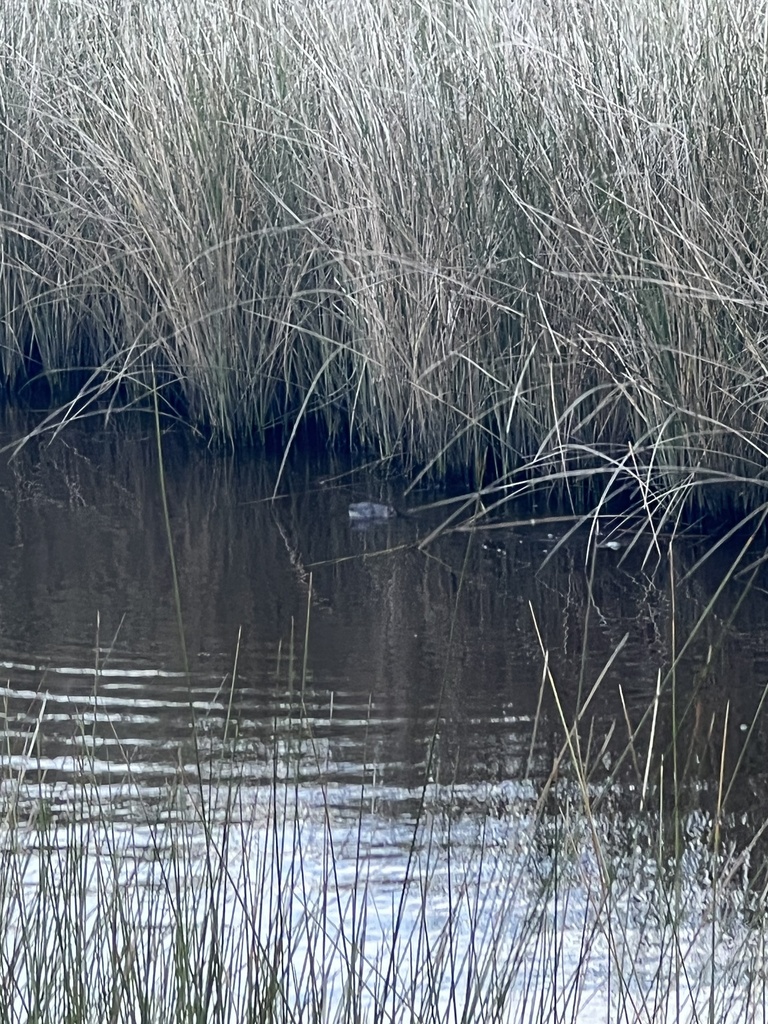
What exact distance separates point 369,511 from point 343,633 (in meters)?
0.84

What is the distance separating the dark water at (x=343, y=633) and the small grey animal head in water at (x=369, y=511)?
4 centimetres

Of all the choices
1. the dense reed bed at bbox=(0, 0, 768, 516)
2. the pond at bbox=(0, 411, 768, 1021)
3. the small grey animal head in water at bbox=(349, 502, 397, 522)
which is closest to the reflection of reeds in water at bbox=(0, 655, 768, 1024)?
the pond at bbox=(0, 411, 768, 1021)

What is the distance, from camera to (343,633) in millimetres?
3240

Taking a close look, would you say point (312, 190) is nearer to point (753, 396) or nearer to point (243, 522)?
point (243, 522)

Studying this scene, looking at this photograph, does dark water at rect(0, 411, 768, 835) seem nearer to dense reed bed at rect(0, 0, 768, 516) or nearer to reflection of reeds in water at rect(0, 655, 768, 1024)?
reflection of reeds in water at rect(0, 655, 768, 1024)

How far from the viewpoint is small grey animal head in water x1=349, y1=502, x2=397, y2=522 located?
4.00 m

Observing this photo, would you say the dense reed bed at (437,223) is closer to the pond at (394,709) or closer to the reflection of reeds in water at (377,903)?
the pond at (394,709)

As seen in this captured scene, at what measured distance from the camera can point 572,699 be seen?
290cm

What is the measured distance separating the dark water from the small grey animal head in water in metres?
0.04

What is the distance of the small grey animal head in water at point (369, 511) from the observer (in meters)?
4.00

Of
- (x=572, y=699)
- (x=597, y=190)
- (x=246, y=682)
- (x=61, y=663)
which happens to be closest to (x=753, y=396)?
(x=597, y=190)

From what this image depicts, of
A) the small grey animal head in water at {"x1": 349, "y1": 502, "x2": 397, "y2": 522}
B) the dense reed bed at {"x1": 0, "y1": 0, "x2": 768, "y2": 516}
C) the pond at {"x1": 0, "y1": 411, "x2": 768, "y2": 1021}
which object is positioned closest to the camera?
the pond at {"x1": 0, "y1": 411, "x2": 768, "y2": 1021}

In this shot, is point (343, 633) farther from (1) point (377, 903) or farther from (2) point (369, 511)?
(1) point (377, 903)

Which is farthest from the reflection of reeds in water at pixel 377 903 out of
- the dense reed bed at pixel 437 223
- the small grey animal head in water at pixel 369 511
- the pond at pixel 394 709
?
the small grey animal head in water at pixel 369 511
